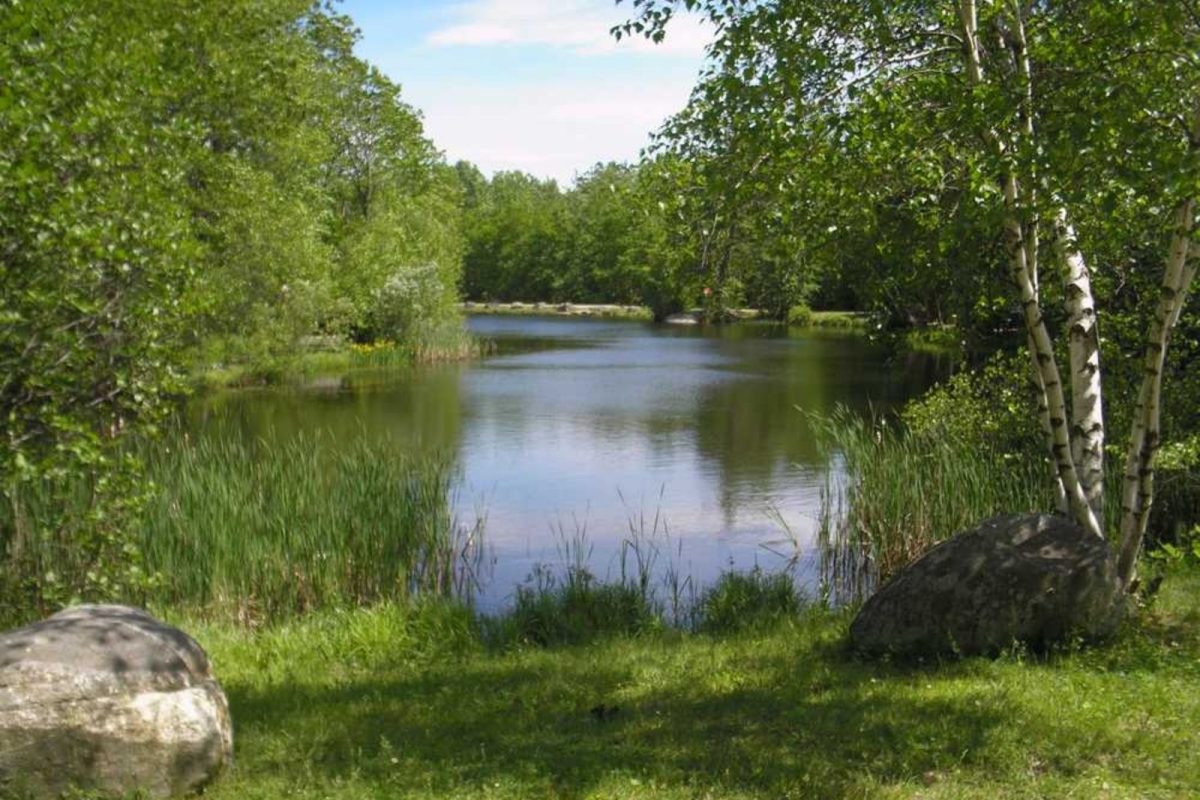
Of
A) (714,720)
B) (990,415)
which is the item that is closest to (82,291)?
(714,720)

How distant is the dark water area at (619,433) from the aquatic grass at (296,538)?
3.57ft

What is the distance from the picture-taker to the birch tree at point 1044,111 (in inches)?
236

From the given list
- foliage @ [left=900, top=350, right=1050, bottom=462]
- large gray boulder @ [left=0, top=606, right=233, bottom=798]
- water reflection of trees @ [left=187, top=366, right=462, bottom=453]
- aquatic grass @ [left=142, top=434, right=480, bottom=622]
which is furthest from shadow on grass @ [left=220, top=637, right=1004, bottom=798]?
water reflection of trees @ [left=187, top=366, right=462, bottom=453]

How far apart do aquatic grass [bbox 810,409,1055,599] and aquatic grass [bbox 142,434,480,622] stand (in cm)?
398

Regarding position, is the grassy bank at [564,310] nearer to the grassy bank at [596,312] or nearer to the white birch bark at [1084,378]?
the grassy bank at [596,312]

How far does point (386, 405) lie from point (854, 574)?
18518mm

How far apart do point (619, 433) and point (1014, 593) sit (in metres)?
17.3

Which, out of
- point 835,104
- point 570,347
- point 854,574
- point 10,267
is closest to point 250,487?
point 10,267

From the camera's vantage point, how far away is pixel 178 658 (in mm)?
5359

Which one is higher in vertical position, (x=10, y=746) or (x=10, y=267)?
(x=10, y=267)

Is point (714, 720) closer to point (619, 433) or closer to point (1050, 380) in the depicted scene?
point (1050, 380)

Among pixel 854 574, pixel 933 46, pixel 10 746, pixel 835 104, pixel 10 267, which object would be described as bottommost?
pixel 854 574

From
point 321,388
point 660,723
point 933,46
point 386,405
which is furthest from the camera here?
point 321,388

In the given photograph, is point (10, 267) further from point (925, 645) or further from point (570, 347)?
point (570, 347)
